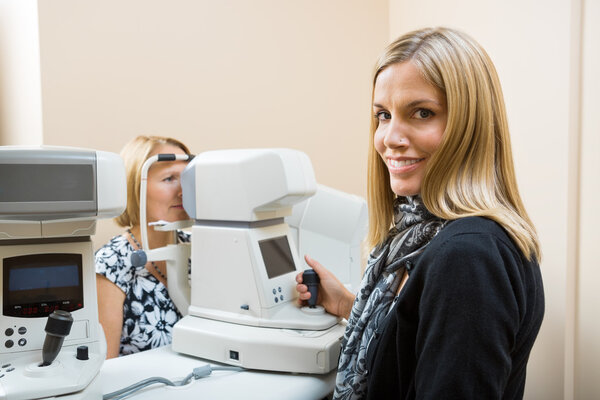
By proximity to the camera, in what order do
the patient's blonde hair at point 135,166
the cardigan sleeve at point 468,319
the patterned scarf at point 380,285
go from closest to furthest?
the cardigan sleeve at point 468,319 < the patterned scarf at point 380,285 < the patient's blonde hair at point 135,166

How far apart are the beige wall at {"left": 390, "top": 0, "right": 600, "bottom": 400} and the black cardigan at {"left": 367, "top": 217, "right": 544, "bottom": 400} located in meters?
0.87

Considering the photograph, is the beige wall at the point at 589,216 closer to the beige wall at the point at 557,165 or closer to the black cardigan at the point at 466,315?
the beige wall at the point at 557,165

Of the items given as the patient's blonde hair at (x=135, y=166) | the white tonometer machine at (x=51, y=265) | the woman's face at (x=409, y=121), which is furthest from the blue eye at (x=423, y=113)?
the patient's blonde hair at (x=135, y=166)

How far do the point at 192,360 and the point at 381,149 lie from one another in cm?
79

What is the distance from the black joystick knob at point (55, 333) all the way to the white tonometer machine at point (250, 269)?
1.34ft

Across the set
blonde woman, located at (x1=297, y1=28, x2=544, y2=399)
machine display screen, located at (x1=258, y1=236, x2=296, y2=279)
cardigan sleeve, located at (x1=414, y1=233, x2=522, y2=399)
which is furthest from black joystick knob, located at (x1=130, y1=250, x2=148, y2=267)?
cardigan sleeve, located at (x1=414, y1=233, x2=522, y2=399)

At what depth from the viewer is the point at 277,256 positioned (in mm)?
1408

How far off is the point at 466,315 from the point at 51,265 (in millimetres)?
872

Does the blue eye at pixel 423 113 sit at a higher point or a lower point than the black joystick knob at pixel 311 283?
higher

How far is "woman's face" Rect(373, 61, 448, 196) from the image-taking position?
2.85ft

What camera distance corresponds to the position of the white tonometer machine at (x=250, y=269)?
48.7 inches

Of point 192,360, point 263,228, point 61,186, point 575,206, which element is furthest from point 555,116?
point 61,186

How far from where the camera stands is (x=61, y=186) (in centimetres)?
94

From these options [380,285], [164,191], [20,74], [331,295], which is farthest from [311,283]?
[20,74]
